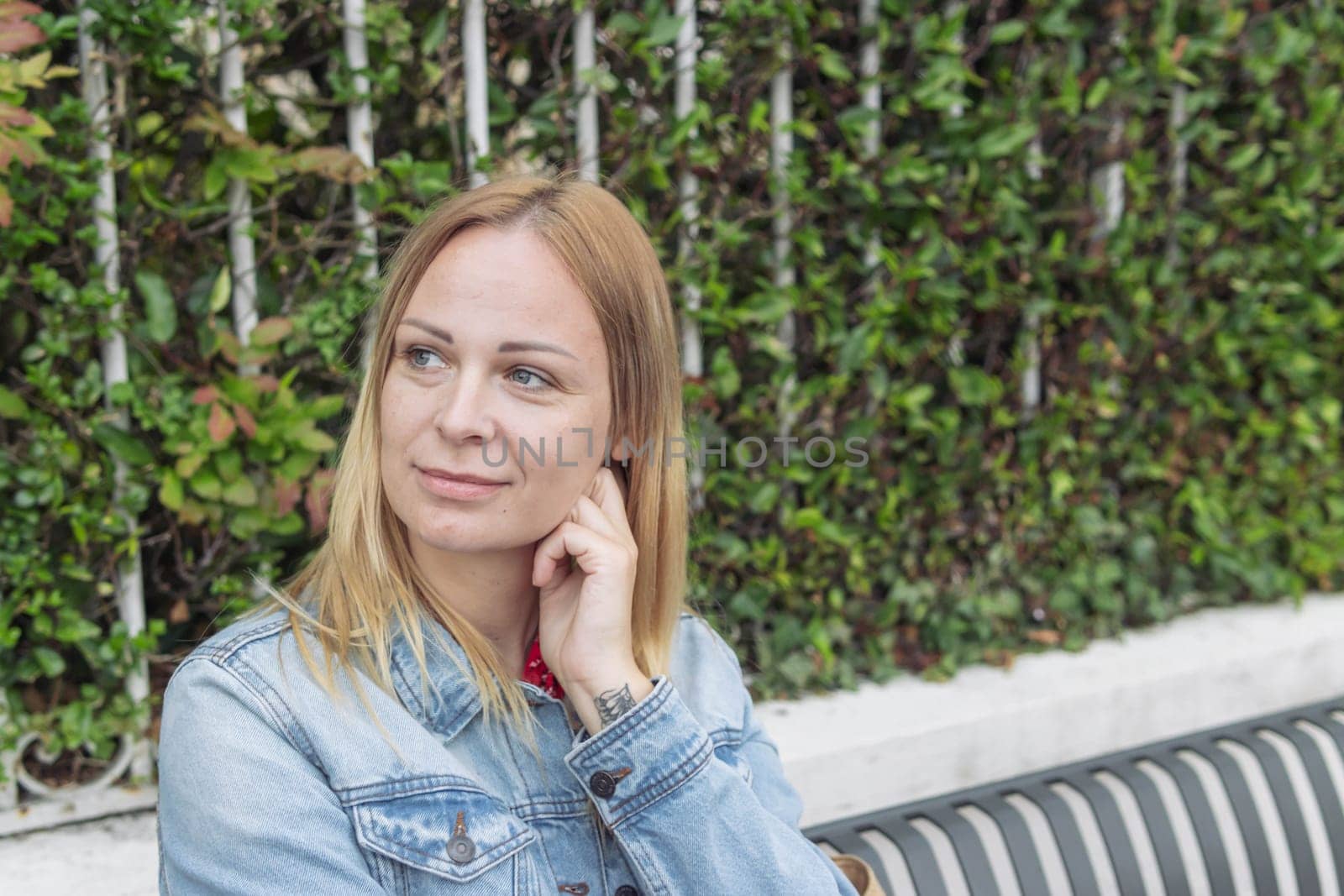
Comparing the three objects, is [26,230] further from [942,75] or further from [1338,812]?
[1338,812]

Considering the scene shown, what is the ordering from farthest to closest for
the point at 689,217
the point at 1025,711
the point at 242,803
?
the point at 1025,711, the point at 689,217, the point at 242,803

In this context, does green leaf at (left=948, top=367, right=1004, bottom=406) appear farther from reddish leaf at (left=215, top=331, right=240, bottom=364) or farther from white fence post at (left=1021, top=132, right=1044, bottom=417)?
reddish leaf at (left=215, top=331, right=240, bottom=364)

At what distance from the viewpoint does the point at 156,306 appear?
1.90m

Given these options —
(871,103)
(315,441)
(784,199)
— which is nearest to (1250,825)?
(784,199)

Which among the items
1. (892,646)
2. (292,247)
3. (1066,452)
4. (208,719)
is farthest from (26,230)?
(1066,452)

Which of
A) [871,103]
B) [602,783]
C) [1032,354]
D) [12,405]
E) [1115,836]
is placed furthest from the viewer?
[1032,354]

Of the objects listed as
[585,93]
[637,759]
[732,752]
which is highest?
[585,93]

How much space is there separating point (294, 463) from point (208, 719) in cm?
79

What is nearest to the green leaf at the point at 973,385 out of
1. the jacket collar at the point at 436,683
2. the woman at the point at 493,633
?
the woman at the point at 493,633

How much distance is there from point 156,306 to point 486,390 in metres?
0.79

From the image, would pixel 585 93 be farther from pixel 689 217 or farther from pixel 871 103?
pixel 871 103

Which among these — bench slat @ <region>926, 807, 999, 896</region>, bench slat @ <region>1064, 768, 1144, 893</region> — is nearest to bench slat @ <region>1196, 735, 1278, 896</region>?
bench slat @ <region>1064, 768, 1144, 893</region>

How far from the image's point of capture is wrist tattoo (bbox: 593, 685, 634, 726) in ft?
4.85

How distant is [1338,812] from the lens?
Answer: 87.2 inches
